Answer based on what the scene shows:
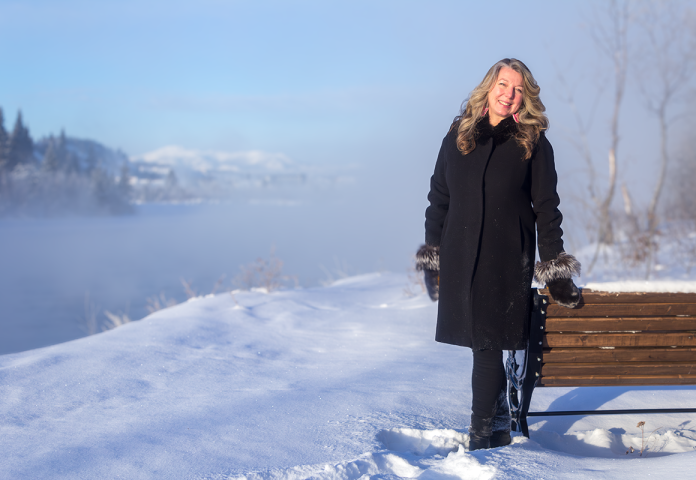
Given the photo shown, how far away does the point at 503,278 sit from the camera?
185 centimetres

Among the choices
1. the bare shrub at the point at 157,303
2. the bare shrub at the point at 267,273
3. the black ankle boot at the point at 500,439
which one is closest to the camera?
the black ankle boot at the point at 500,439

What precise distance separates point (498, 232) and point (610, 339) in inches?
25.5

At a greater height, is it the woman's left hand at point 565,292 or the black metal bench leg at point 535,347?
the woman's left hand at point 565,292

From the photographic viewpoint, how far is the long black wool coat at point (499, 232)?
6.05 feet

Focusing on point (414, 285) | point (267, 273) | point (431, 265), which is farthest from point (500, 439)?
point (267, 273)

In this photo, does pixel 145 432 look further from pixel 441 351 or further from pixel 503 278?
pixel 441 351

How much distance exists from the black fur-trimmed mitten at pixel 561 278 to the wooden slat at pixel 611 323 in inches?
3.8

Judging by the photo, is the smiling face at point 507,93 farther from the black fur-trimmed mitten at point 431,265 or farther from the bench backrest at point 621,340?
the bench backrest at point 621,340

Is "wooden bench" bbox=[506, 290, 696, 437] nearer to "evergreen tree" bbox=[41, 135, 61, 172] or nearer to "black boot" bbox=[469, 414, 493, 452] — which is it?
"black boot" bbox=[469, 414, 493, 452]

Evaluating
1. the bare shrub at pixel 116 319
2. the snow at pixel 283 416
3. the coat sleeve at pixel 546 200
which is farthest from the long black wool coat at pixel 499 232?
the bare shrub at pixel 116 319

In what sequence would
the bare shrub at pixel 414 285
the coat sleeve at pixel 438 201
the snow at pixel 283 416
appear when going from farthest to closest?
the bare shrub at pixel 414 285
the coat sleeve at pixel 438 201
the snow at pixel 283 416

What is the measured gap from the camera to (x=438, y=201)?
2076 mm

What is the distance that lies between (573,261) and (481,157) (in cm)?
54

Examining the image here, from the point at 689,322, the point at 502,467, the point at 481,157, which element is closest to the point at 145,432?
the point at 502,467
